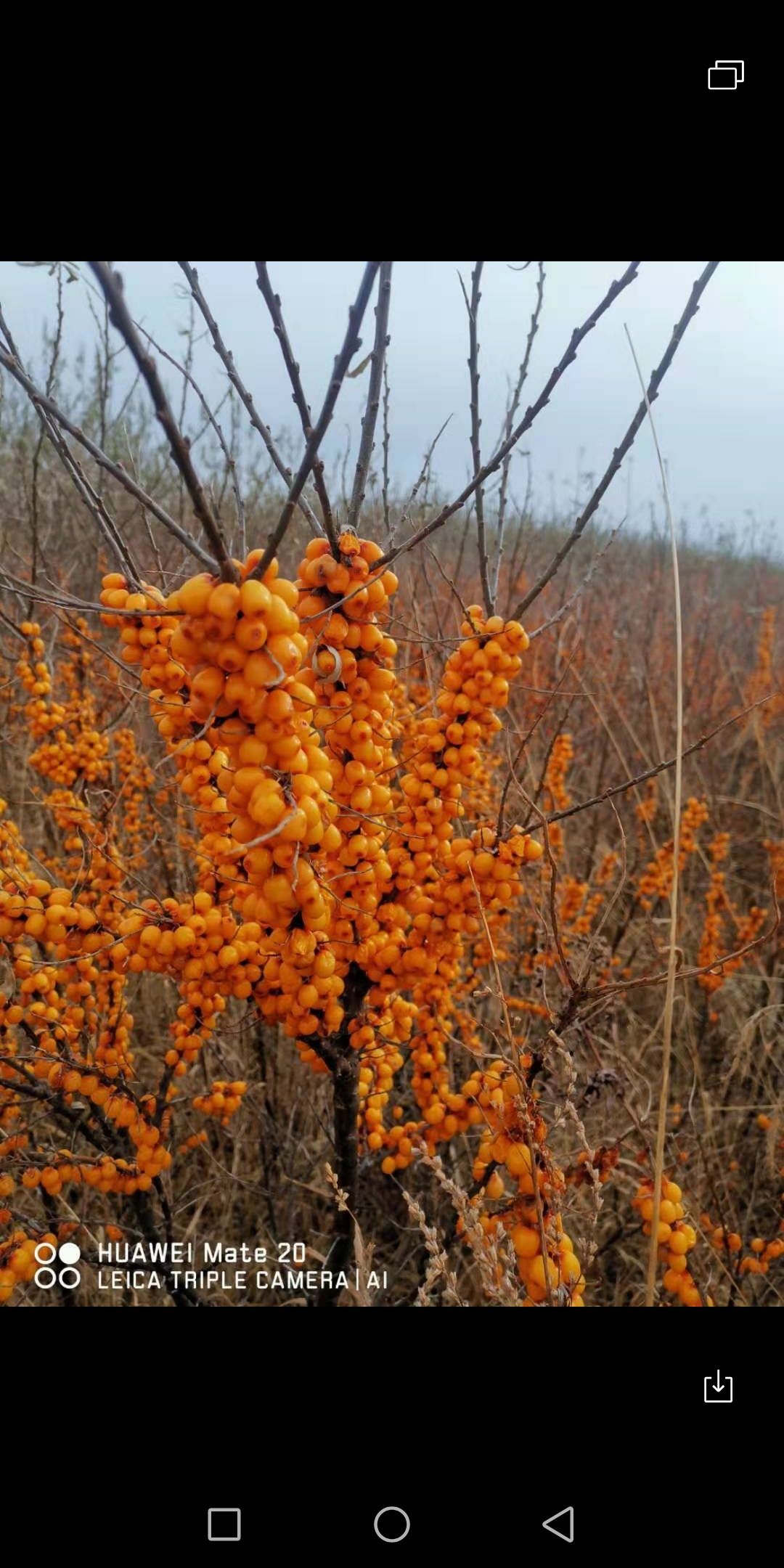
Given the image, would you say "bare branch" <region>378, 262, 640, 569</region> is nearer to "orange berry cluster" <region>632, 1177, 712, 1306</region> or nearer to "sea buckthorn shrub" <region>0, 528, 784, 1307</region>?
"sea buckthorn shrub" <region>0, 528, 784, 1307</region>

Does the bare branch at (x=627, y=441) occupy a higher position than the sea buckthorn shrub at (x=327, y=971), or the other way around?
the bare branch at (x=627, y=441)

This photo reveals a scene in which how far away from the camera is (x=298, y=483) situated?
0.55m

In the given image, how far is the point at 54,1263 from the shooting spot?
0.93 meters

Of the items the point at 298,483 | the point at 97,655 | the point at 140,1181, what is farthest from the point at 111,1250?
the point at 97,655

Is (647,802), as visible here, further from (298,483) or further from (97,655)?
(298,483)
